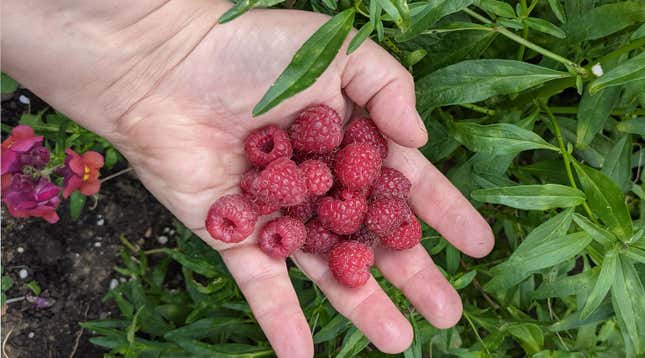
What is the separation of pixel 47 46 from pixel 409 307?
132 centimetres

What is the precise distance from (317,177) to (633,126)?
934mm

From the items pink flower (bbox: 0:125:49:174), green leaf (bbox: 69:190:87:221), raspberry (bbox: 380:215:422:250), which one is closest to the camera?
raspberry (bbox: 380:215:422:250)

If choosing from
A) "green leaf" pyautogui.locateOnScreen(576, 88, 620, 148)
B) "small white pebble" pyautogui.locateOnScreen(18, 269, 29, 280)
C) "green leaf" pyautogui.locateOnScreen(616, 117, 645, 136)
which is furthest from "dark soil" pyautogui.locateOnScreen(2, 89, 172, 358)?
"green leaf" pyautogui.locateOnScreen(616, 117, 645, 136)

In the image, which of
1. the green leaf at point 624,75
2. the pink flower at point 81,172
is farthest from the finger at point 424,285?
the pink flower at point 81,172

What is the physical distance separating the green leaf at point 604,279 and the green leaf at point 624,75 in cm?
41

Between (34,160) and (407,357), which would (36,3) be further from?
(407,357)

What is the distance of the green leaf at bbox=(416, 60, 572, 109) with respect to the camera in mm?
1809

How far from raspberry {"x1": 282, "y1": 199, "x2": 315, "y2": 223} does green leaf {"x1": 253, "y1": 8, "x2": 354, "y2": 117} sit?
1.84 ft

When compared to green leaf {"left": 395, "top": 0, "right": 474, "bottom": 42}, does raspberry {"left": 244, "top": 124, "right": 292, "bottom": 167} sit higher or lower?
lower

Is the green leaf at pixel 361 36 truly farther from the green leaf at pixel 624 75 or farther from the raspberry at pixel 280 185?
the green leaf at pixel 624 75

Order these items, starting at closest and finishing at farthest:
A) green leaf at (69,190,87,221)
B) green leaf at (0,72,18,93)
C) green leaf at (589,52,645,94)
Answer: green leaf at (589,52,645,94) → green leaf at (0,72,18,93) → green leaf at (69,190,87,221)

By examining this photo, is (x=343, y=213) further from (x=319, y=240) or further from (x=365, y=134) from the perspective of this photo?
(x=365, y=134)

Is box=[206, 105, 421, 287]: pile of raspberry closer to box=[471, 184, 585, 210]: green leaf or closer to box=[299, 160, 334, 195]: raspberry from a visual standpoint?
box=[299, 160, 334, 195]: raspberry

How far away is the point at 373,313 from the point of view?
191 centimetres
